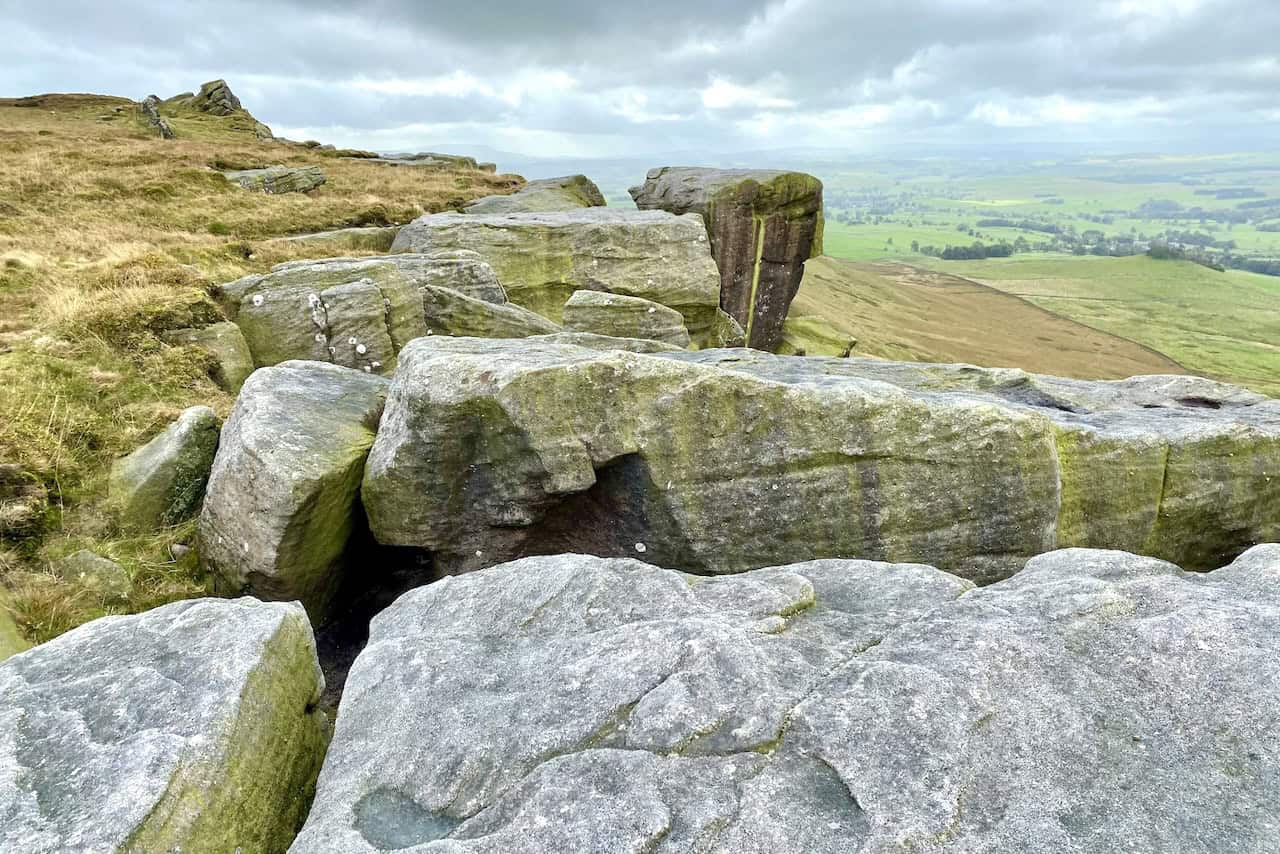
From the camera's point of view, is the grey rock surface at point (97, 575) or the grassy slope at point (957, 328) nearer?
the grey rock surface at point (97, 575)

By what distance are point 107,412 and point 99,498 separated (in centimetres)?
248

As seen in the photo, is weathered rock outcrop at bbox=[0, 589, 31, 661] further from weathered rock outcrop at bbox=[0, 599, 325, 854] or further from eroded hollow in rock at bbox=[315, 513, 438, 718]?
eroded hollow in rock at bbox=[315, 513, 438, 718]

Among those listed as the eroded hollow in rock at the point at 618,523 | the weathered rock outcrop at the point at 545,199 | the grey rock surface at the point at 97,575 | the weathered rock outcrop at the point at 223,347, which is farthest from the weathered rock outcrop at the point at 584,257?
the grey rock surface at the point at 97,575

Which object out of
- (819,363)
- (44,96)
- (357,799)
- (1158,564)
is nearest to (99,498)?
(357,799)

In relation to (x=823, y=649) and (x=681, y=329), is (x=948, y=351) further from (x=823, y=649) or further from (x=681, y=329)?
(x=823, y=649)

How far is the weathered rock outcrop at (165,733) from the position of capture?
4.94 m

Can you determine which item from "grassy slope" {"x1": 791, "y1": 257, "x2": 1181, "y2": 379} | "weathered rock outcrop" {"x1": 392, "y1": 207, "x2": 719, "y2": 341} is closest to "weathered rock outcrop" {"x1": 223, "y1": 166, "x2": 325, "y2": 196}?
"weathered rock outcrop" {"x1": 392, "y1": 207, "x2": 719, "y2": 341}

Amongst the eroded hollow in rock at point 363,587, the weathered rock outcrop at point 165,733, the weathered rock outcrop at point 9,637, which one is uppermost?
the weathered rock outcrop at point 165,733

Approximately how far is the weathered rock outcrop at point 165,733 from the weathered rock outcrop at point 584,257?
68.3ft

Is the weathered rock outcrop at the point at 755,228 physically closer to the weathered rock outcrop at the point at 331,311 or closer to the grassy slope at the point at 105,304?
the grassy slope at the point at 105,304

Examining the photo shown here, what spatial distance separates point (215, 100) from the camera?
79.9 meters

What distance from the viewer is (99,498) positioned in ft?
39.6

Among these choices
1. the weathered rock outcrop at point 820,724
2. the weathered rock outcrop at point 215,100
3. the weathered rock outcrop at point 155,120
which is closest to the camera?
the weathered rock outcrop at point 820,724

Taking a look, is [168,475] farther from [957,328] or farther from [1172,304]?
[1172,304]
